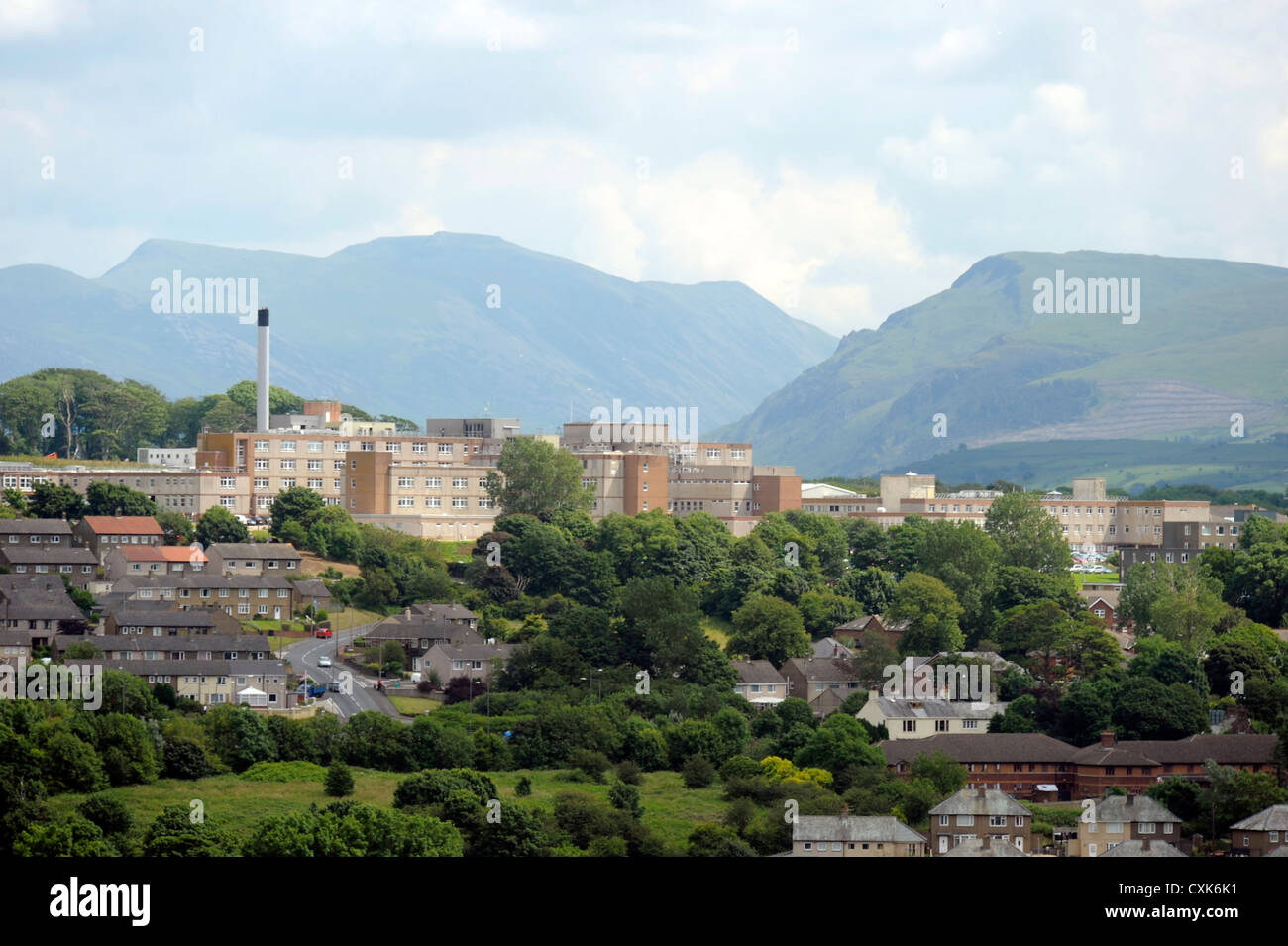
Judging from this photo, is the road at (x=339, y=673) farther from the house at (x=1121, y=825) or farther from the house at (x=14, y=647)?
the house at (x=1121, y=825)

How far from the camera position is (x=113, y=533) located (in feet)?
314

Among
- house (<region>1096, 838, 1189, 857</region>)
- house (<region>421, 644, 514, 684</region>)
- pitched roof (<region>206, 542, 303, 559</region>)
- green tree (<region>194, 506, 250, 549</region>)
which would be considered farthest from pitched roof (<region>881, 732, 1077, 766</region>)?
green tree (<region>194, 506, 250, 549</region>)

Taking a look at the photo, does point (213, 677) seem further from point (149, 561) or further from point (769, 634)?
point (769, 634)

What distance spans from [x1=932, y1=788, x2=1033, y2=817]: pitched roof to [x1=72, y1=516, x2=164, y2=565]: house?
49.5 meters

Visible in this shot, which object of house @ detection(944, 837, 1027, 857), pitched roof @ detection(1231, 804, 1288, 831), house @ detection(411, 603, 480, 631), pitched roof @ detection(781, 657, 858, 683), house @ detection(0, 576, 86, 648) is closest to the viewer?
house @ detection(944, 837, 1027, 857)

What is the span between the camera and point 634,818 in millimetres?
58781

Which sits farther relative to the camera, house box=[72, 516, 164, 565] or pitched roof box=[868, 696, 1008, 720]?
house box=[72, 516, 164, 565]

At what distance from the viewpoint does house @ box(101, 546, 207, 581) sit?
91.3 meters

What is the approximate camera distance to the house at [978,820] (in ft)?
193

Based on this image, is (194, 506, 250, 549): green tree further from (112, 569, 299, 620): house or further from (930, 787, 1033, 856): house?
(930, 787, 1033, 856): house

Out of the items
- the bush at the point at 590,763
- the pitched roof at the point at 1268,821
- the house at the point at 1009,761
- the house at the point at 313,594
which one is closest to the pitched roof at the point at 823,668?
the house at the point at 1009,761

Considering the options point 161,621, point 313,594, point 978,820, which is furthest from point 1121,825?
point 313,594
